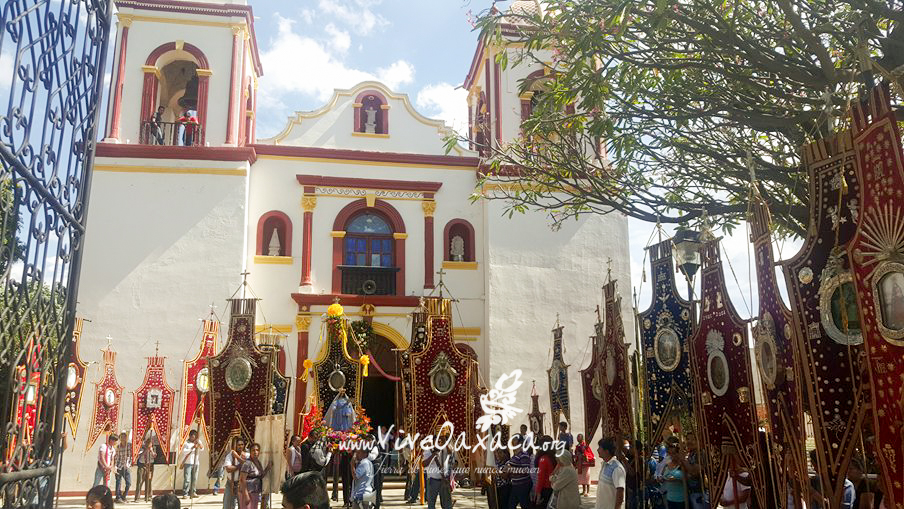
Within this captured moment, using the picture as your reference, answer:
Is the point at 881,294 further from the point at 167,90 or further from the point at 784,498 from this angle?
the point at 167,90

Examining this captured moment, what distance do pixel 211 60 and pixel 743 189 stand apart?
12.7 meters

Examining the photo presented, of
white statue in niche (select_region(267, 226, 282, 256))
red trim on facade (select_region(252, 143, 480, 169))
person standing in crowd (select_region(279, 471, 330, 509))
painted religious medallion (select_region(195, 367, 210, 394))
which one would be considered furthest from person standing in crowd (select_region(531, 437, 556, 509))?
red trim on facade (select_region(252, 143, 480, 169))

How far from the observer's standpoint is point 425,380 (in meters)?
11.9

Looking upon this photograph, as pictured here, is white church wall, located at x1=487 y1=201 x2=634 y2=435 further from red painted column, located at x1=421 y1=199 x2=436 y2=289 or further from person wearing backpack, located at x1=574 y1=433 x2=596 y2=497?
person wearing backpack, located at x1=574 y1=433 x2=596 y2=497

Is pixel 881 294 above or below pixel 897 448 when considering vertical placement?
above

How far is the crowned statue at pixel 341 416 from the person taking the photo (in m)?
11.7

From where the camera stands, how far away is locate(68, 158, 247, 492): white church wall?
14320 mm

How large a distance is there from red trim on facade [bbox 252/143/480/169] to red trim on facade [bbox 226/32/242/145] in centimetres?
57

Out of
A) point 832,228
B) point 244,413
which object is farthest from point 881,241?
point 244,413

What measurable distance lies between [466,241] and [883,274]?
512 inches

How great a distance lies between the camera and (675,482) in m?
7.47

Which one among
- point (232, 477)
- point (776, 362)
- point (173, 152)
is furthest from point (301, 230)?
point (776, 362)

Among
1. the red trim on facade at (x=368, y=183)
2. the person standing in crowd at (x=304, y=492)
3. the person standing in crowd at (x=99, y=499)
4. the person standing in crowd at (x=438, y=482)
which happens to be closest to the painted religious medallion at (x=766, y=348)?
the person standing in crowd at (x=304, y=492)

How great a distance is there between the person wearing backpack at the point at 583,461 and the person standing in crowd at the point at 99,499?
8647mm
